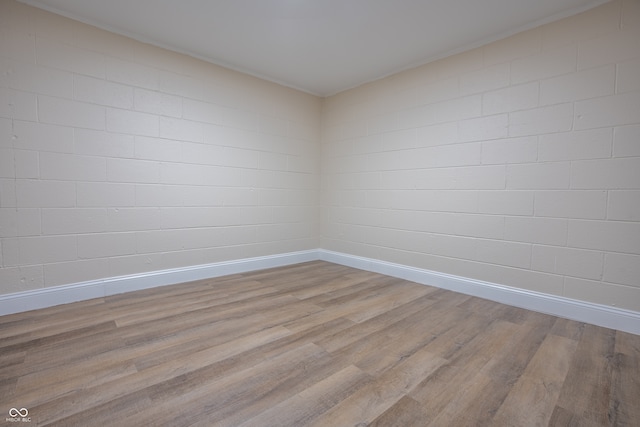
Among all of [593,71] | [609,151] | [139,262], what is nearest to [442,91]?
[593,71]

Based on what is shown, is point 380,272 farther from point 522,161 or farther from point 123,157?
point 123,157

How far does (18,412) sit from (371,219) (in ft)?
11.1

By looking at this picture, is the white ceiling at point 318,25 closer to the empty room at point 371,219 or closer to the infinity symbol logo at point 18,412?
the empty room at point 371,219

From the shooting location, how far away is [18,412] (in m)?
1.27

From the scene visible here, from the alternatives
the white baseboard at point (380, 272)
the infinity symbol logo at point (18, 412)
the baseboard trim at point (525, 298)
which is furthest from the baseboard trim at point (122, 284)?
the baseboard trim at point (525, 298)

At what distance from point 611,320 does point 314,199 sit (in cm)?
340

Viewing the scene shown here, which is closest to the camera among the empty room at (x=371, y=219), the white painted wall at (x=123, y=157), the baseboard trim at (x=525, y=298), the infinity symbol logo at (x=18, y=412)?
the infinity symbol logo at (x=18, y=412)

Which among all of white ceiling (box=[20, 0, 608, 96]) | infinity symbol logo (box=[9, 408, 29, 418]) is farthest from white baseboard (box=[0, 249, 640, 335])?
white ceiling (box=[20, 0, 608, 96])

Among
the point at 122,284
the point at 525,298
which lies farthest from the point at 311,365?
the point at 122,284

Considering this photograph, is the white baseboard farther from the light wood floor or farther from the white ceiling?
the white ceiling

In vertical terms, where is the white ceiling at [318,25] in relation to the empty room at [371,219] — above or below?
above

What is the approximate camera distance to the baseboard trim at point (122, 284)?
2338 mm

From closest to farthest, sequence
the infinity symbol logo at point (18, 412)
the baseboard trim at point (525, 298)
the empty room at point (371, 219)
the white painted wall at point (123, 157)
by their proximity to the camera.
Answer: the infinity symbol logo at point (18, 412), the empty room at point (371, 219), the baseboard trim at point (525, 298), the white painted wall at point (123, 157)

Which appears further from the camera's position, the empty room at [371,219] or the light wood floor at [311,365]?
the empty room at [371,219]
